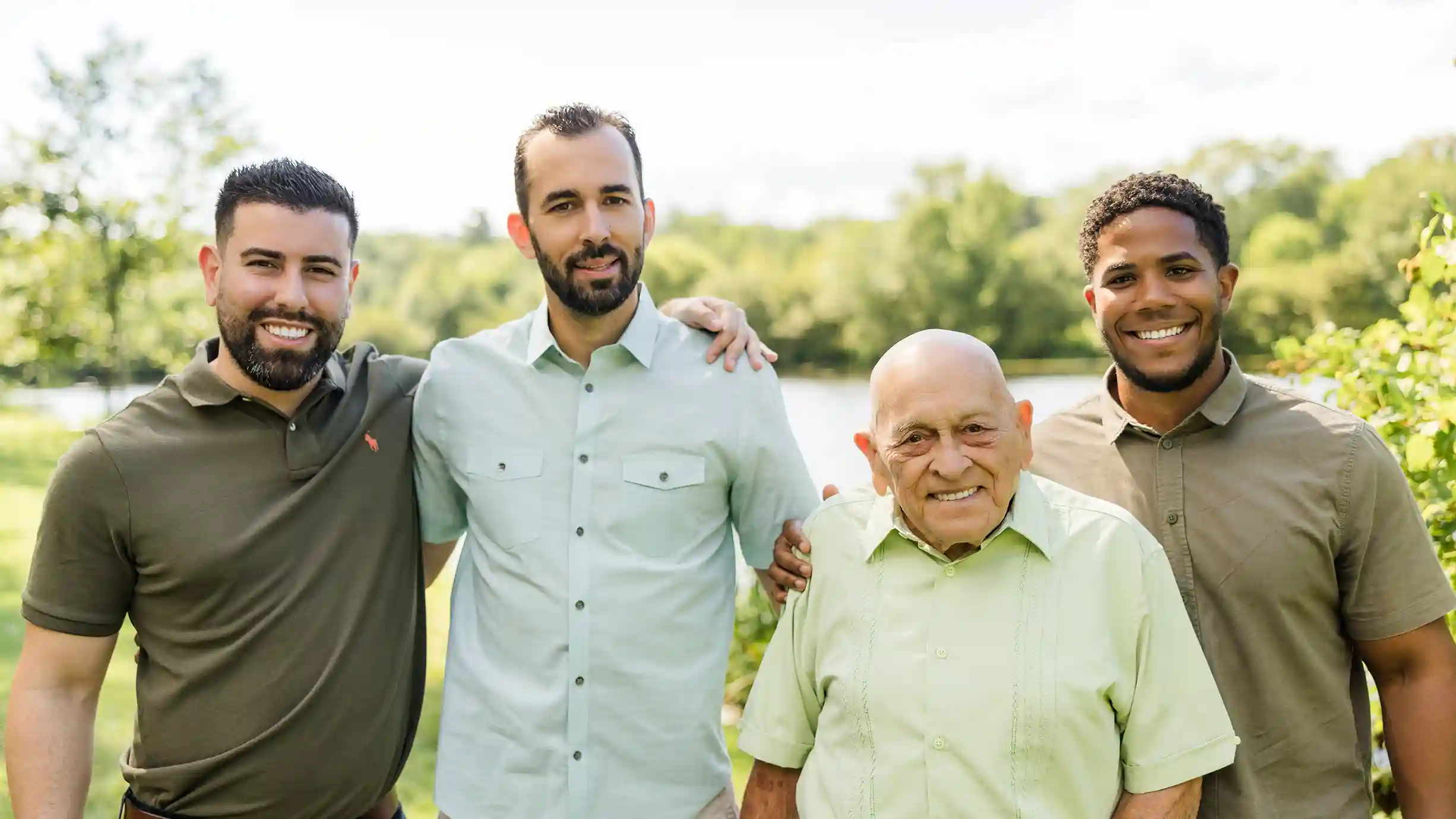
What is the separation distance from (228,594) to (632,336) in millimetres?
1174

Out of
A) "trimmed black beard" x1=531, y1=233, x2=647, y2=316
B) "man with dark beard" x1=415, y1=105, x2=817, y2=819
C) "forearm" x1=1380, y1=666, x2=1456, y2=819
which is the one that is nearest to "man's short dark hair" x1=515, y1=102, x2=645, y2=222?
"man with dark beard" x1=415, y1=105, x2=817, y2=819

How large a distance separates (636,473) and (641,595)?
0.31m

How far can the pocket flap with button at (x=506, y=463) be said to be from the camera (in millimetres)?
2906

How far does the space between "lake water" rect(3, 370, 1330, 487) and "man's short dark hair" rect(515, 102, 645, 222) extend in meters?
3.85

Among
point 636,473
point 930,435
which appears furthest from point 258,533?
point 930,435

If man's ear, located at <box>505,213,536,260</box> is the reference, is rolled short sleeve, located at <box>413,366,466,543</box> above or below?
below

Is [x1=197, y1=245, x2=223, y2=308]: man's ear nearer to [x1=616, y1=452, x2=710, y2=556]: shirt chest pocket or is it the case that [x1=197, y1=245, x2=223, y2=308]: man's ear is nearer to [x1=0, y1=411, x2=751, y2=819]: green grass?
[x1=616, y1=452, x2=710, y2=556]: shirt chest pocket

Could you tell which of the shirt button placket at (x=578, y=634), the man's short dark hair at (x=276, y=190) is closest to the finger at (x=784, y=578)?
the shirt button placket at (x=578, y=634)

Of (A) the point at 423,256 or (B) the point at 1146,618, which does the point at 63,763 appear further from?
(A) the point at 423,256

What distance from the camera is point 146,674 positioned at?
275 centimetres

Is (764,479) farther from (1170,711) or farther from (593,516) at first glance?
(1170,711)

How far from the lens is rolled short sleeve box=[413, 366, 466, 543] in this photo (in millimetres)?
3055

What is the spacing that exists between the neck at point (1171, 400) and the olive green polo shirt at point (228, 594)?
6.31 ft

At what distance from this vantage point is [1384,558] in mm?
2430
